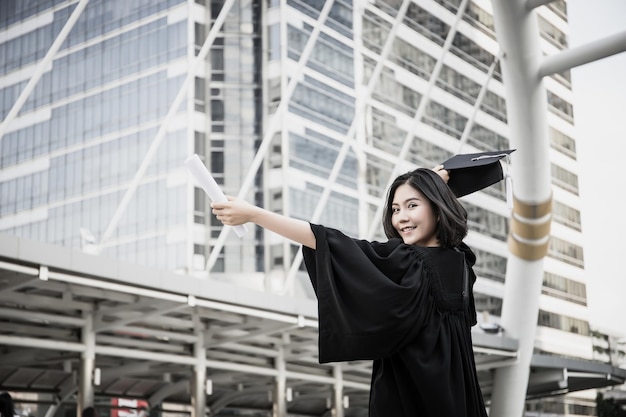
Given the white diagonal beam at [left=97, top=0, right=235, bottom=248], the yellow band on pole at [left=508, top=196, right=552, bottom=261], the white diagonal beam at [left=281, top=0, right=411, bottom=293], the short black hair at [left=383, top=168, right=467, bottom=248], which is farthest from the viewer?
the white diagonal beam at [left=281, top=0, right=411, bottom=293]

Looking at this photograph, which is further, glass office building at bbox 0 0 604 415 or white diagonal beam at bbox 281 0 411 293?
glass office building at bbox 0 0 604 415

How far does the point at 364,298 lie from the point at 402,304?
121mm

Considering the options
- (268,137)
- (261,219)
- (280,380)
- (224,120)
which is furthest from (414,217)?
(224,120)

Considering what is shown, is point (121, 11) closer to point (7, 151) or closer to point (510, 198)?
point (7, 151)

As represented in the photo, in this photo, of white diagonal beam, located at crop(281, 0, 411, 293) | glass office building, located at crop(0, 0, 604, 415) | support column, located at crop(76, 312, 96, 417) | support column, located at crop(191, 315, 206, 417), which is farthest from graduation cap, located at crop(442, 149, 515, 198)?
glass office building, located at crop(0, 0, 604, 415)

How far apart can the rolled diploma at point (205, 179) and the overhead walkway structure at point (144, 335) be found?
8.64 metres

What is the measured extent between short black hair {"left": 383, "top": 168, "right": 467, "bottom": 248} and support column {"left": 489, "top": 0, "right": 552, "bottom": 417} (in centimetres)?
1040

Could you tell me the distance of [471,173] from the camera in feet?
11.6

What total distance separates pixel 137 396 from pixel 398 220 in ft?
67.1

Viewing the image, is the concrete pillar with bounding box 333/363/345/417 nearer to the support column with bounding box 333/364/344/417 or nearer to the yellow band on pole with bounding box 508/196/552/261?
the support column with bounding box 333/364/344/417

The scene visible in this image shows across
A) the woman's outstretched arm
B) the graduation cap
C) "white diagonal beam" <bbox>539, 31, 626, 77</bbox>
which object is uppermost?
"white diagonal beam" <bbox>539, 31, 626, 77</bbox>

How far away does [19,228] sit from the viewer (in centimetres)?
5419

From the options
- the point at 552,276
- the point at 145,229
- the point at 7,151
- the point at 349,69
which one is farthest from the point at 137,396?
the point at 552,276

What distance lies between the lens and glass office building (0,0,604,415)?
48.7 m
